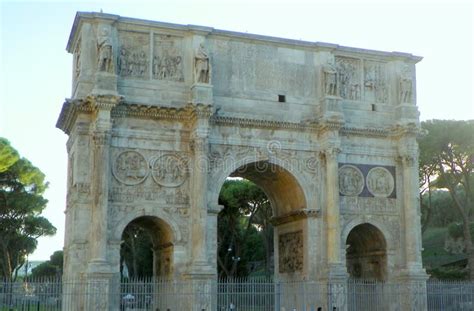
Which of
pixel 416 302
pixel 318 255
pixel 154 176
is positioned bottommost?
pixel 416 302

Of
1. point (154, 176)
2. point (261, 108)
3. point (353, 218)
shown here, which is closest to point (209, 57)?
point (261, 108)

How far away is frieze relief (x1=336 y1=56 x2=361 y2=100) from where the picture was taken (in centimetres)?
2300

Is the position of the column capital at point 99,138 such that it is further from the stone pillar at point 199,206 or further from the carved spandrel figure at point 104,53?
the stone pillar at point 199,206

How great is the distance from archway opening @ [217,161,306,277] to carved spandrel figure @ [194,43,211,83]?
3.20 meters

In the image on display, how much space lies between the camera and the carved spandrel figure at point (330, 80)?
870 inches

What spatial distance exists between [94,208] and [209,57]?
5885 mm

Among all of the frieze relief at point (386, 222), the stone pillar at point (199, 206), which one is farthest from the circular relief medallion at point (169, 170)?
the frieze relief at point (386, 222)

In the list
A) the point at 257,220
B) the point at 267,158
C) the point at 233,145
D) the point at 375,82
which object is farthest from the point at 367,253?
the point at 257,220

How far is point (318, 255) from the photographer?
2159cm

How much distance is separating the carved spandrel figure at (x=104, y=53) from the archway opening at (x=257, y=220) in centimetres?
537

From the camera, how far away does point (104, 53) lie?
64.8 feet

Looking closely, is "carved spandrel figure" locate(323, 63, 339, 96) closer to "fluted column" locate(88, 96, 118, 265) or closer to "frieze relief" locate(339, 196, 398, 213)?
"frieze relief" locate(339, 196, 398, 213)

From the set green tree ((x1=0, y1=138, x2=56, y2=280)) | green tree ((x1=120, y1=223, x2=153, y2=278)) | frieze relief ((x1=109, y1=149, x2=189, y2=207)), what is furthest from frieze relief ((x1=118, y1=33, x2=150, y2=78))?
green tree ((x1=120, y1=223, x2=153, y2=278))

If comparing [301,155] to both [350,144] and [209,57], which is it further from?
[209,57]
